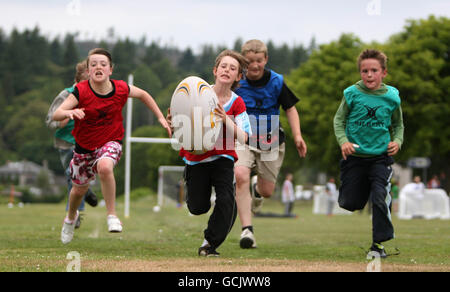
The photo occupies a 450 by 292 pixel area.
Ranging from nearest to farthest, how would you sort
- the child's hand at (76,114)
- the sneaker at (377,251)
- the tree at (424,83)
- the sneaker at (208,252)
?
1. the child's hand at (76,114)
2. the sneaker at (208,252)
3. the sneaker at (377,251)
4. the tree at (424,83)

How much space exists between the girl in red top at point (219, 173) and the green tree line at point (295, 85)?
1.87 metres

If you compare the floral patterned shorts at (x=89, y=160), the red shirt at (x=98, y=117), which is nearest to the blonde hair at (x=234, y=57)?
the red shirt at (x=98, y=117)

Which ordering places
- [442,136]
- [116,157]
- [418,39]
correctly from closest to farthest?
1. [116,157]
2. [442,136]
3. [418,39]

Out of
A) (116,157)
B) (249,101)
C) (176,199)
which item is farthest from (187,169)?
(176,199)

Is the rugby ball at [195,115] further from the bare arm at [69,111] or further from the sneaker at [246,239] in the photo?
the sneaker at [246,239]

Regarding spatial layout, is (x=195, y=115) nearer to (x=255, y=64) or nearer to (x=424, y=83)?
(x=255, y=64)

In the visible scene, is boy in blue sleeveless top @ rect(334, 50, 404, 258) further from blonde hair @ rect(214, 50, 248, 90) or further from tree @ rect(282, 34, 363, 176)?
tree @ rect(282, 34, 363, 176)

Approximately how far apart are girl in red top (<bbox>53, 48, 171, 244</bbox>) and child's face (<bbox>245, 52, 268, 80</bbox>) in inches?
53.1

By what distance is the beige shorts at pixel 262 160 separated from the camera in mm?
8258

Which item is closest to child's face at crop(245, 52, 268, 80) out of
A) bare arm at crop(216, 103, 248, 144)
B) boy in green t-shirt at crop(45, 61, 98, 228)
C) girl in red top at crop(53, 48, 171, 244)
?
girl in red top at crop(53, 48, 171, 244)

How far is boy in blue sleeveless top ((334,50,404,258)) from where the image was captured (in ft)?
23.0
